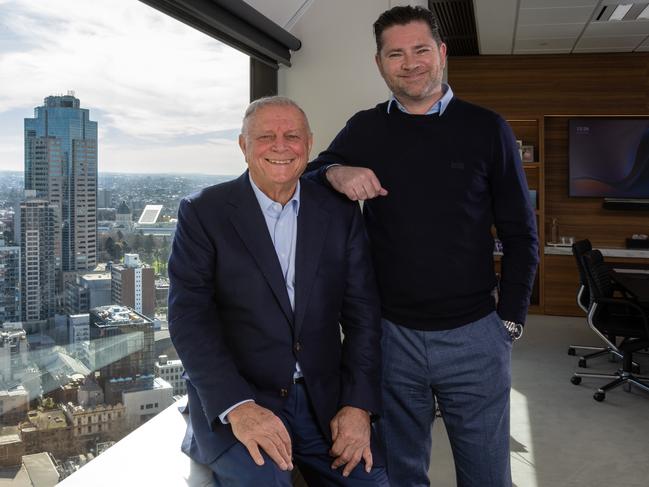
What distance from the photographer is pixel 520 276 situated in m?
1.96

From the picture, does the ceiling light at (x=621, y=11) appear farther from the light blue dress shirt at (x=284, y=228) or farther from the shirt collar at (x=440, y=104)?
the light blue dress shirt at (x=284, y=228)

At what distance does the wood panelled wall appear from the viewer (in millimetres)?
7472

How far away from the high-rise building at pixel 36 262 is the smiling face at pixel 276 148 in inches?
27.1

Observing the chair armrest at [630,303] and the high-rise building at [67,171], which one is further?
the chair armrest at [630,303]

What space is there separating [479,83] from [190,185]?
5.89 m

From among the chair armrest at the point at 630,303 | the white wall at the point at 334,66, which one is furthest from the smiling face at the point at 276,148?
the chair armrest at the point at 630,303

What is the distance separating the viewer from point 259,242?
1.76 metres

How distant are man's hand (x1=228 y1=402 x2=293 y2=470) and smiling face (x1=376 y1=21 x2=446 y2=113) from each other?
107cm

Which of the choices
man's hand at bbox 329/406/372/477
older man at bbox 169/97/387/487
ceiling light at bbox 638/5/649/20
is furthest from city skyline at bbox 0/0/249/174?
ceiling light at bbox 638/5/649/20

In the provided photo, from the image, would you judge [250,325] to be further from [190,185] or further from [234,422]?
[190,185]

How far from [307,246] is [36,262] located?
87cm

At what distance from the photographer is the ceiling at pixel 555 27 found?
18.4ft

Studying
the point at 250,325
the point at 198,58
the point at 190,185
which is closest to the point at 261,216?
the point at 250,325

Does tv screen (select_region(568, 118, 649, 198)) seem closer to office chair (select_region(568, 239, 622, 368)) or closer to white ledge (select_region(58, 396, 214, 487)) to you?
office chair (select_region(568, 239, 622, 368))
